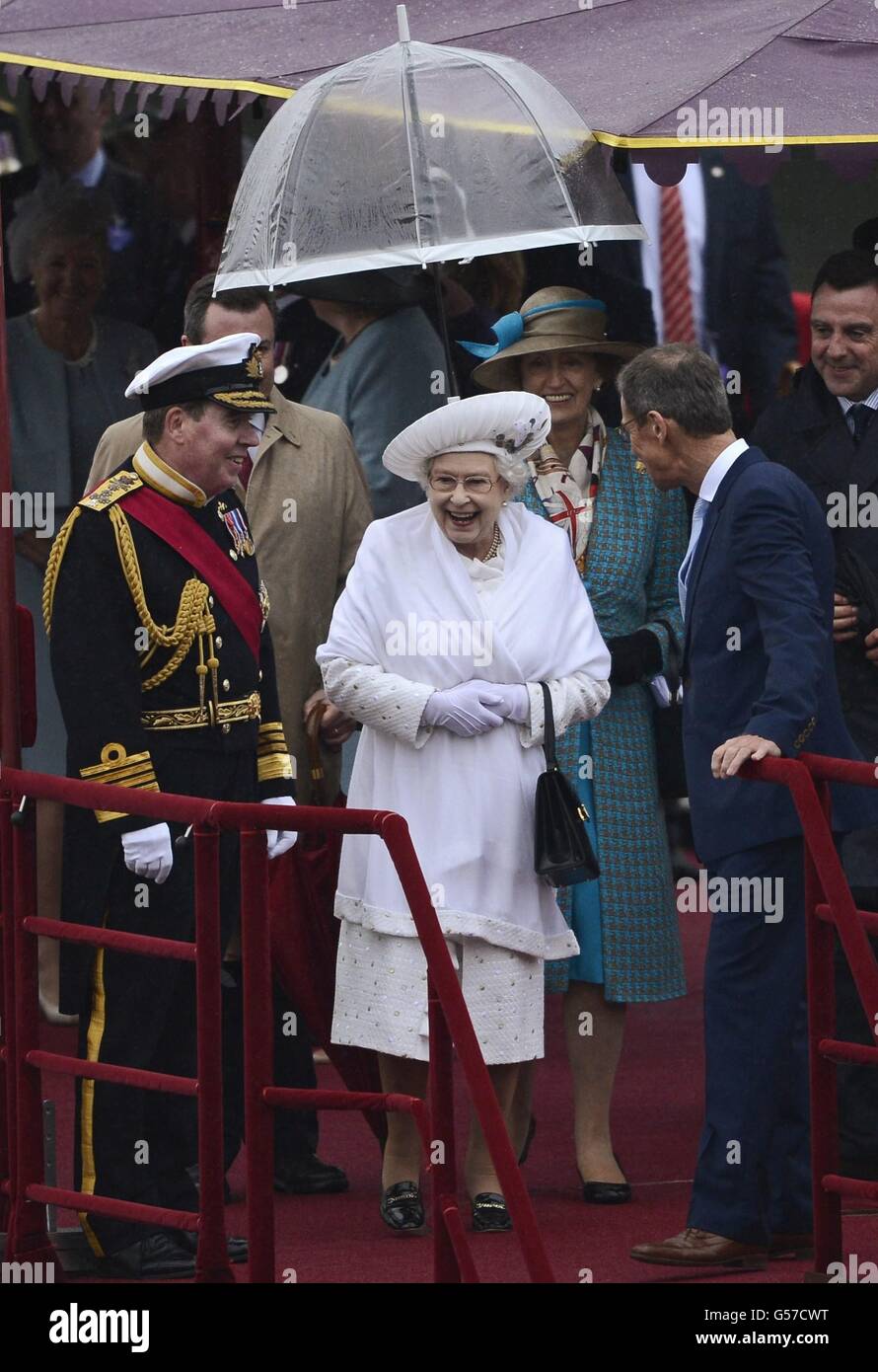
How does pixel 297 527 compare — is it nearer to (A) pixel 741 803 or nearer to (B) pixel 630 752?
(B) pixel 630 752

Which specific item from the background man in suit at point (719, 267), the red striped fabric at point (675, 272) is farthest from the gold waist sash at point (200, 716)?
the red striped fabric at point (675, 272)

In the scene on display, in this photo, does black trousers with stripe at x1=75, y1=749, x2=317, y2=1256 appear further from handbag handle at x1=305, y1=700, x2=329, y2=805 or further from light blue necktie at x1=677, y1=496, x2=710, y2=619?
light blue necktie at x1=677, y1=496, x2=710, y2=619

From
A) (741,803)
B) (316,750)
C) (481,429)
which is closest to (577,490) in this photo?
(481,429)

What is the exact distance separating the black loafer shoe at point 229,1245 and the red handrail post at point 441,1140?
922 millimetres

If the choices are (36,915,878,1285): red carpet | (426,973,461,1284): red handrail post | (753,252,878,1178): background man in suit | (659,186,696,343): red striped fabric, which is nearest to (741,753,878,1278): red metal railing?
(36,915,878,1285): red carpet

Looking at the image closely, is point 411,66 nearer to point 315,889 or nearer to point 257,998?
point 315,889

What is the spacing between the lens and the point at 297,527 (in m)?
6.30

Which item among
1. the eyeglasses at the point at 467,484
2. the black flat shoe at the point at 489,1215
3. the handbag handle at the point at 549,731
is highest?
the eyeglasses at the point at 467,484

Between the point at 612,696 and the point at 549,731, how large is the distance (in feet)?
1.70

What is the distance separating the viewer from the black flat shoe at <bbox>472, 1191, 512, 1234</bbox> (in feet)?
18.4

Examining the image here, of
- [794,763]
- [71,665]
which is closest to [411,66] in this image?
[71,665]

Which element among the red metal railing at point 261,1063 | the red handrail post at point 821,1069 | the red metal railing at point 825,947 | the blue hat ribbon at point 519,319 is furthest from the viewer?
the blue hat ribbon at point 519,319

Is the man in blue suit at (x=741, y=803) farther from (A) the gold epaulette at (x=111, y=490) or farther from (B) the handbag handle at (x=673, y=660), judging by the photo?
(A) the gold epaulette at (x=111, y=490)

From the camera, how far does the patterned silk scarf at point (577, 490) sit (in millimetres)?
6113
